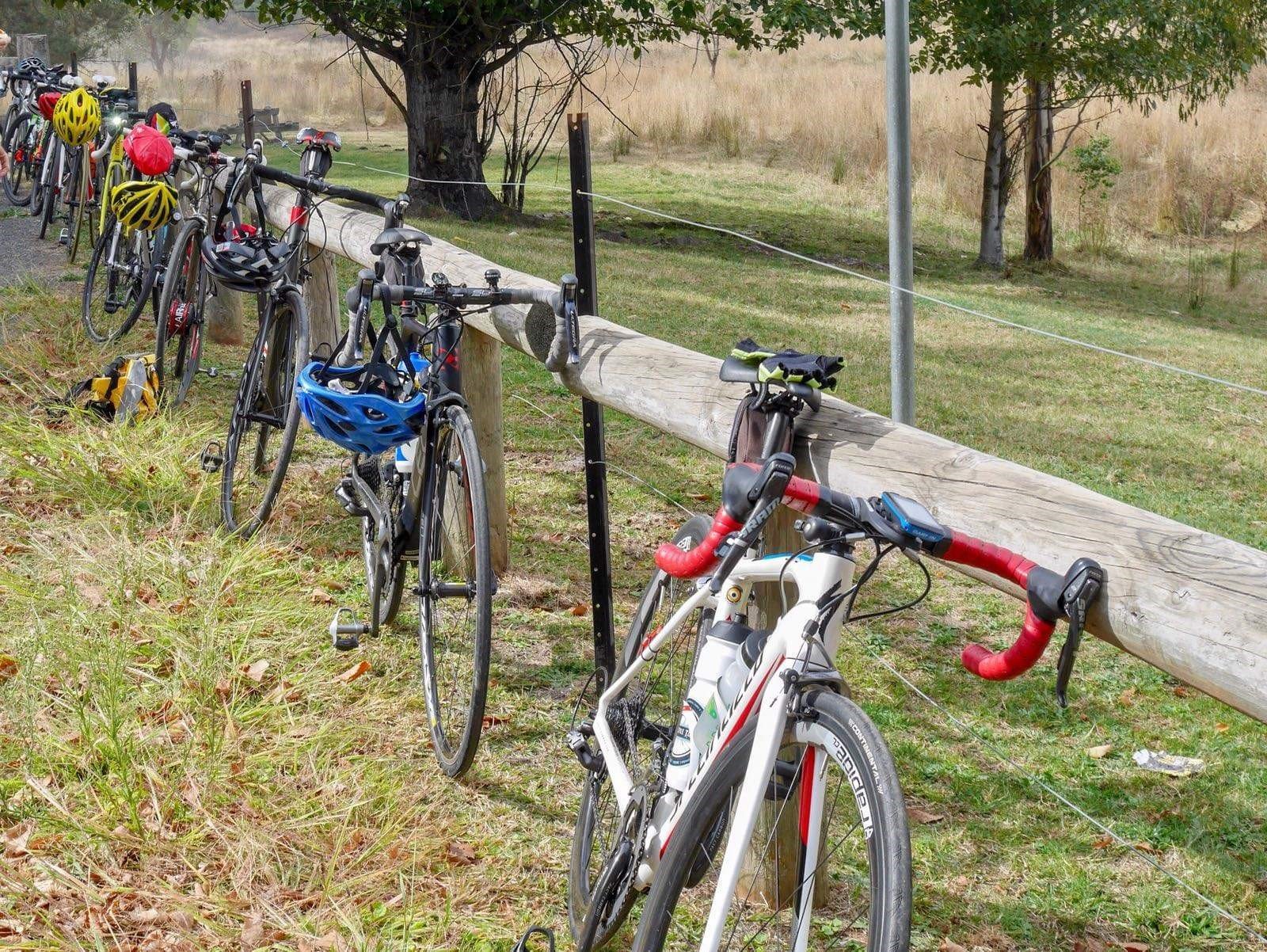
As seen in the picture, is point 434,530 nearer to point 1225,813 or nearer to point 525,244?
point 1225,813

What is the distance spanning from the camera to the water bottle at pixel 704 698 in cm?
255

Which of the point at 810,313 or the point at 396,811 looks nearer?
the point at 396,811

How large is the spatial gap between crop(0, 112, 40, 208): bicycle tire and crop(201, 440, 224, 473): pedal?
821 cm

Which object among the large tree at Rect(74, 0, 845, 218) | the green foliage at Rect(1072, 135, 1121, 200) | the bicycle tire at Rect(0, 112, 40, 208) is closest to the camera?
the bicycle tire at Rect(0, 112, 40, 208)

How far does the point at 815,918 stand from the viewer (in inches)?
130

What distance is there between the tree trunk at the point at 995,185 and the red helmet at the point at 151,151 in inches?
463

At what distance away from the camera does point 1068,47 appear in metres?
15.5

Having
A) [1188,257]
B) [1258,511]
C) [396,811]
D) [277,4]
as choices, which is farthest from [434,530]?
[1188,257]

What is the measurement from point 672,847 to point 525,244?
1212cm

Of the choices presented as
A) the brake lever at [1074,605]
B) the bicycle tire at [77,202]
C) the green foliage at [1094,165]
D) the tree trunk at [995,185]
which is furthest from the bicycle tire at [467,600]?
the green foliage at [1094,165]

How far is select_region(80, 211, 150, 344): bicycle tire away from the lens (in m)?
7.91

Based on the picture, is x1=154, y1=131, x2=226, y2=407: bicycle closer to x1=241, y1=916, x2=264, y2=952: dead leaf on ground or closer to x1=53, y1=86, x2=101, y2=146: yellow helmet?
x1=53, y1=86, x2=101, y2=146: yellow helmet

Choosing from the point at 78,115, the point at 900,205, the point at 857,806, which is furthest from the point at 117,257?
the point at 857,806

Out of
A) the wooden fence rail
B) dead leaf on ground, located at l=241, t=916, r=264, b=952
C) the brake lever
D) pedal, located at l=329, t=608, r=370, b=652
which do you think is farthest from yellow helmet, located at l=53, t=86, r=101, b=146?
the brake lever
